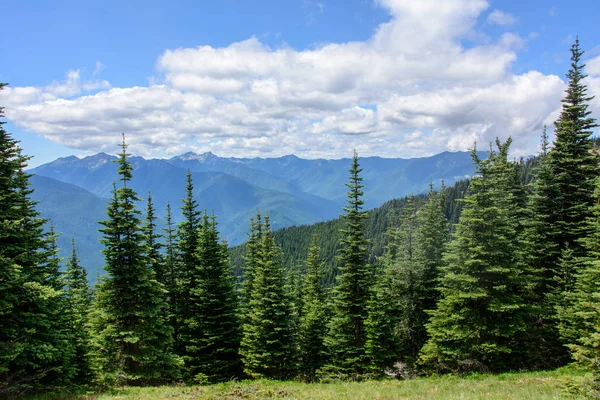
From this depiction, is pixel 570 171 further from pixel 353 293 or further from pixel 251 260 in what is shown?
pixel 251 260

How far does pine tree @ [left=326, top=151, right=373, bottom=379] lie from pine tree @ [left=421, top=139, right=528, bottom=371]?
646 centimetres

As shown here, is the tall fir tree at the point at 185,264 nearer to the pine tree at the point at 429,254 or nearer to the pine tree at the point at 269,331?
the pine tree at the point at 269,331

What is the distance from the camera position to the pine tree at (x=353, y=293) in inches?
1058

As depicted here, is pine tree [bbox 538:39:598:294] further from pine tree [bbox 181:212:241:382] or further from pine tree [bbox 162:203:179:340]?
pine tree [bbox 162:203:179:340]

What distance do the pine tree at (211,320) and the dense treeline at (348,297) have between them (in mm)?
158

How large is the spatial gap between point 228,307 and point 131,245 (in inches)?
494

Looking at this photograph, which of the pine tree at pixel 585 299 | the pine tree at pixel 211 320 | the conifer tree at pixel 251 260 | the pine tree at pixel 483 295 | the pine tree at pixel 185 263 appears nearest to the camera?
the pine tree at pixel 585 299

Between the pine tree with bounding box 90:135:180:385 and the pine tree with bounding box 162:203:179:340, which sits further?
the pine tree with bounding box 162:203:179:340

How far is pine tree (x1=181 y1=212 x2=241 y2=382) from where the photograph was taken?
28.8 metres

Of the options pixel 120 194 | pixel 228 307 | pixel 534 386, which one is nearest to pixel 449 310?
pixel 534 386

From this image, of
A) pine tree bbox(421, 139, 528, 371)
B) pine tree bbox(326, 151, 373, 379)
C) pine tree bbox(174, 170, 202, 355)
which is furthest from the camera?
pine tree bbox(174, 170, 202, 355)

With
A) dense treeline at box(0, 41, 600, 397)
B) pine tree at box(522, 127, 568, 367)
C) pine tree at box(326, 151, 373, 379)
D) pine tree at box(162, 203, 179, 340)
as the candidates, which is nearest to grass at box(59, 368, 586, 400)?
dense treeline at box(0, 41, 600, 397)

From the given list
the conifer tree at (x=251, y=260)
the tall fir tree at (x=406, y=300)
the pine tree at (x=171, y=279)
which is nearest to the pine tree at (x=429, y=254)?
the tall fir tree at (x=406, y=300)

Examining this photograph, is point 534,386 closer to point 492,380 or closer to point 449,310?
point 492,380
